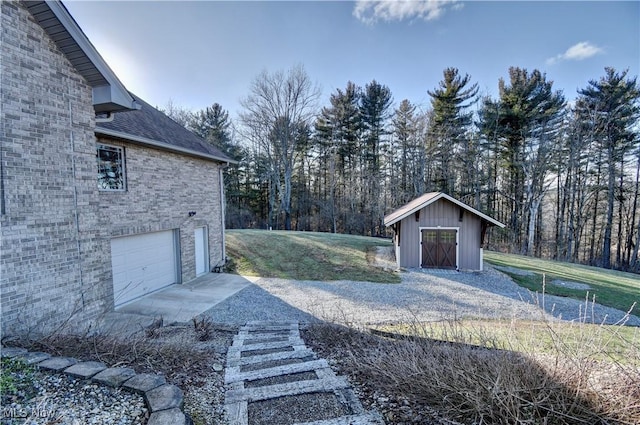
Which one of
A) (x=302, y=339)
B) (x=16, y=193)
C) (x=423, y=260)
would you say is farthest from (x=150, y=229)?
(x=423, y=260)

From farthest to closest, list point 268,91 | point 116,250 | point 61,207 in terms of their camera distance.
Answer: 1. point 268,91
2. point 116,250
3. point 61,207

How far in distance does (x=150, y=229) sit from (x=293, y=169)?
810 inches

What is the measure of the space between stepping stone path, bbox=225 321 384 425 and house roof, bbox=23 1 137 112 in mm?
5201

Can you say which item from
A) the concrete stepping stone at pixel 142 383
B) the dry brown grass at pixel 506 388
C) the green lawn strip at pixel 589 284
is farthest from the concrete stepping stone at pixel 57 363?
the green lawn strip at pixel 589 284

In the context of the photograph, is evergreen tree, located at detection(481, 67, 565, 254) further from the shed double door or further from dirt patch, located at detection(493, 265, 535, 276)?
the shed double door

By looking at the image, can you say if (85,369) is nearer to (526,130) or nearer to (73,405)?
(73,405)

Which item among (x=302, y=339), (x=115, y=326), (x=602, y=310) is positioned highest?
(x=302, y=339)

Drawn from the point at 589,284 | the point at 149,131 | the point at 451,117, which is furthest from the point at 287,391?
the point at 451,117

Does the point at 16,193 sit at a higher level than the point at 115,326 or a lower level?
higher

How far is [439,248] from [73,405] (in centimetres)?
1293

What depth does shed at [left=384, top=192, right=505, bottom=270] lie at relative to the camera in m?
12.6

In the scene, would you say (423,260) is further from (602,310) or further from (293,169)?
(293,169)

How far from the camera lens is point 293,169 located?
95.3 feet

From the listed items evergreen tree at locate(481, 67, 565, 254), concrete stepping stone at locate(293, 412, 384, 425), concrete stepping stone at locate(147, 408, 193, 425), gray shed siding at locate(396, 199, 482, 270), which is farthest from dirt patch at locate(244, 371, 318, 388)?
evergreen tree at locate(481, 67, 565, 254)
